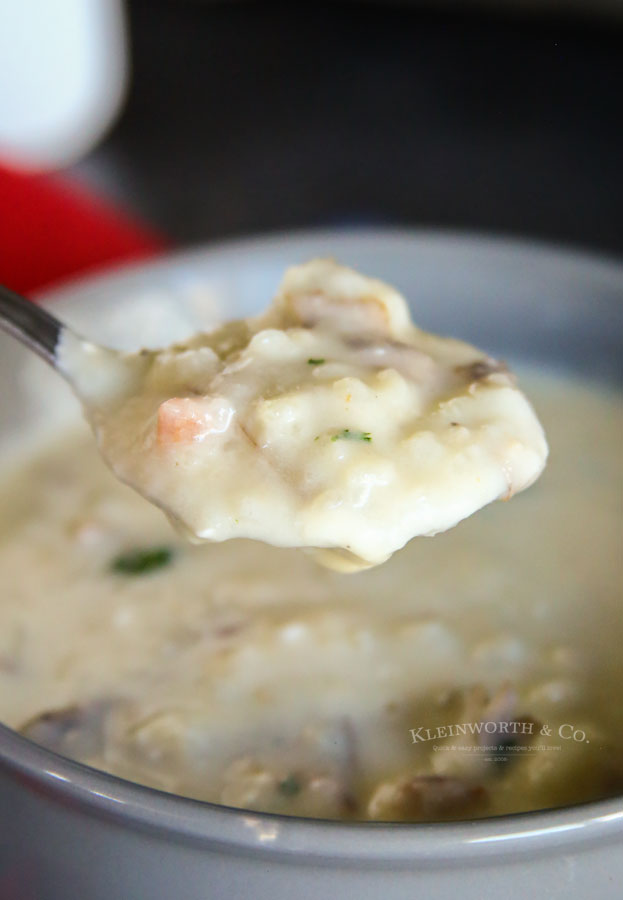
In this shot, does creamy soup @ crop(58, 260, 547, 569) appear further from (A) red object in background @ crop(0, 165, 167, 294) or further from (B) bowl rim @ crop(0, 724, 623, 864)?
(A) red object in background @ crop(0, 165, 167, 294)

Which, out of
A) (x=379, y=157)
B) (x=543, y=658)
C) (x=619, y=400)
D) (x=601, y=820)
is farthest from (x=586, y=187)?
(x=601, y=820)

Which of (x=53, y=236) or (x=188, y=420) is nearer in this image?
(x=188, y=420)

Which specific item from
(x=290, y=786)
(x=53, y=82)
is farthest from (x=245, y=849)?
(x=53, y=82)

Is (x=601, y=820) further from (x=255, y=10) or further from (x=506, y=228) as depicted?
(x=255, y=10)

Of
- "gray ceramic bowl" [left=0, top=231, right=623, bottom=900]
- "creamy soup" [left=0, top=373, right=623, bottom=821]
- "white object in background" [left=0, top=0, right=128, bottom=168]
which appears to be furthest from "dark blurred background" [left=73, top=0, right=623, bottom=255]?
"gray ceramic bowl" [left=0, top=231, right=623, bottom=900]

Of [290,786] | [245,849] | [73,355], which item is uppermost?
[73,355]

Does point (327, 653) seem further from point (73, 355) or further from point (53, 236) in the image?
point (53, 236)
